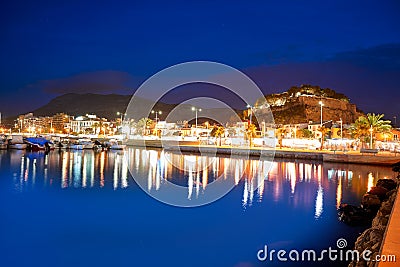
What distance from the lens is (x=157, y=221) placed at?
43.6 feet

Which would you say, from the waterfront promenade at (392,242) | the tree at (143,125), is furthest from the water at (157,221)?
the tree at (143,125)

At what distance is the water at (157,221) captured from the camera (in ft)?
32.0

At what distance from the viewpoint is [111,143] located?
54.7 metres

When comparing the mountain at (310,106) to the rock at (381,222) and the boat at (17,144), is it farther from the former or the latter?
the rock at (381,222)

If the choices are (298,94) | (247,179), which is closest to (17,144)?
(247,179)

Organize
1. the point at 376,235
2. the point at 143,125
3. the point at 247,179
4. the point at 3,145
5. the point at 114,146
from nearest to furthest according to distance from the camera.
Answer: the point at 376,235, the point at 247,179, the point at 3,145, the point at 114,146, the point at 143,125

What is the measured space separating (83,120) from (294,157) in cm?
12268

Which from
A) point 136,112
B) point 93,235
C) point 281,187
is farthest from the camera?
point 136,112

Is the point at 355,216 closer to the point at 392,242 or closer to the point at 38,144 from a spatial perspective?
the point at 392,242

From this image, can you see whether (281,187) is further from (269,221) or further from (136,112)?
(136,112)

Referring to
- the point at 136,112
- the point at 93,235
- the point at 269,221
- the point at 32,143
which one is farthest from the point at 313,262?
the point at 136,112

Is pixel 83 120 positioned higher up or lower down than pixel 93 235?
higher up

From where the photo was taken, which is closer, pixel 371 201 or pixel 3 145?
pixel 371 201

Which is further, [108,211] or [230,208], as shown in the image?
[230,208]
